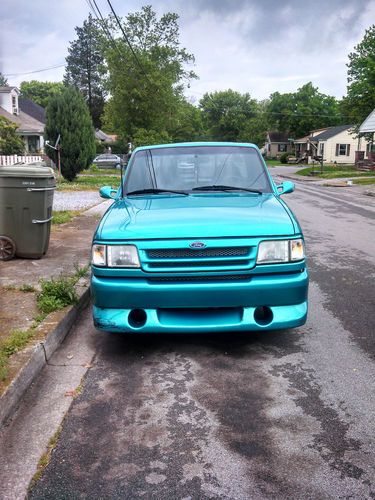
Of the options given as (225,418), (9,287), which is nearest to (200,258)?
(225,418)

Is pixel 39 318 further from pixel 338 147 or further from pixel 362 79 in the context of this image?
pixel 338 147

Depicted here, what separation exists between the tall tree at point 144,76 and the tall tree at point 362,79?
14.4m

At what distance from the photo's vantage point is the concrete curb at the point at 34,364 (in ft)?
10.2

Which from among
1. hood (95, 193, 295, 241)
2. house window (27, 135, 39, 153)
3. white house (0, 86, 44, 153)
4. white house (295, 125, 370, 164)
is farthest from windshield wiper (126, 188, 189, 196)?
white house (295, 125, 370, 164)

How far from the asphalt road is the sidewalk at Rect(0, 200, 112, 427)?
382 millimetres

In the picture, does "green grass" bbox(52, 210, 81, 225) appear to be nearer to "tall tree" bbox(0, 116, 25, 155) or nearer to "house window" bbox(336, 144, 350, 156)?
"tall tree" bbox(0, 116, 25, 155)

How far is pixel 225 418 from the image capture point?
312cm

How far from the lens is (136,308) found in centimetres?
379

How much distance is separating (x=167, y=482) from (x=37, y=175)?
4963mm

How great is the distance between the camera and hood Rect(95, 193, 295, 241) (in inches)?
150

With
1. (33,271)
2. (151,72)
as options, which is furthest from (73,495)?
(151,72)

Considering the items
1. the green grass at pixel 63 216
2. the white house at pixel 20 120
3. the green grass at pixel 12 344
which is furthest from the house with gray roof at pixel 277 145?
the green grass at pixel 12 344

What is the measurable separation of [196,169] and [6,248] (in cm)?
308

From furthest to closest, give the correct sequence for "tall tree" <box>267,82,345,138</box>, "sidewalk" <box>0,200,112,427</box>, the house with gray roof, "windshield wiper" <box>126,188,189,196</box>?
the house with gray roof < "tall tree" <box>267,82,345,138</box> < "windshield wiper" <box>126,188,189,196</box> < "sidewalk" <box>0,200,112,427</box>
